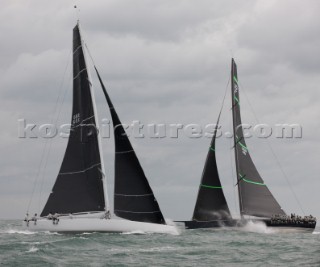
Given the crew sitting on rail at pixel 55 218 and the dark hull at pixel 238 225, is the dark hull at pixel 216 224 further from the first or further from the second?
the crew sitting on rail at pixel 55 218

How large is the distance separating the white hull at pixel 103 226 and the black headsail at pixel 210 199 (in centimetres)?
1373

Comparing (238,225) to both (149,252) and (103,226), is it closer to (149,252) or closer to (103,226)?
(103,226)

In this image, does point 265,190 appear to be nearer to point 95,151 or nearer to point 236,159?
point 236,159

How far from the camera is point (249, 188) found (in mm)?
63031

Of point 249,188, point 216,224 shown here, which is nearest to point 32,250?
point 216,224

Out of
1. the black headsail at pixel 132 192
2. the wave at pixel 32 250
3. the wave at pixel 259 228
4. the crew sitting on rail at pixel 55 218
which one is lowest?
the wave at pixel 32 250

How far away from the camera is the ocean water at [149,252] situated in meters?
33.4

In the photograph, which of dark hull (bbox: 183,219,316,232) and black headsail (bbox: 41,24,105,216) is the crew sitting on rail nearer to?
black headsail (bbox: 41,24,105,216)

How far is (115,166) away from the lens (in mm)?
48500

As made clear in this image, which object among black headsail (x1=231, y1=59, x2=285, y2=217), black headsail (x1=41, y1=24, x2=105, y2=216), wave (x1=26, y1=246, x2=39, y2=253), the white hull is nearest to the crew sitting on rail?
the white hull

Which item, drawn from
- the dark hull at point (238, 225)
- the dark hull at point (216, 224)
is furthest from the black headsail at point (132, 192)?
the dark hull at point (238, 225)

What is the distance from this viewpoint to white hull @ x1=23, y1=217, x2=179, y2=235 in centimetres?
4653

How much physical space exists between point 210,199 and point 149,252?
2491cm

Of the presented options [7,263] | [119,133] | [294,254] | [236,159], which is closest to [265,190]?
[236,159]
